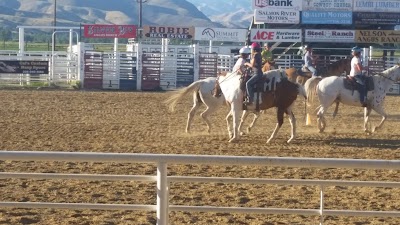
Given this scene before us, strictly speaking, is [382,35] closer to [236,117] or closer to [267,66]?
[267,66]

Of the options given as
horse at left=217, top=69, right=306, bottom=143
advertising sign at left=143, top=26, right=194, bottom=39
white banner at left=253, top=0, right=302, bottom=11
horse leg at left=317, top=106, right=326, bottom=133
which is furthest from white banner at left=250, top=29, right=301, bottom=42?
horse at left=217, top=69, right=306, bottom=143

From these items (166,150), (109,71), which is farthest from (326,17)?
(166,150)

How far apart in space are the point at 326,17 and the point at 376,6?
97.8 inches

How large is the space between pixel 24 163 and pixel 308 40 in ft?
89.2

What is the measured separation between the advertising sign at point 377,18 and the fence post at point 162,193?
1332 inches

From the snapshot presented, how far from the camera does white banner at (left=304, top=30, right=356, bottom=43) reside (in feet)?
120

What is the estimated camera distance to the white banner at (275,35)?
120ft

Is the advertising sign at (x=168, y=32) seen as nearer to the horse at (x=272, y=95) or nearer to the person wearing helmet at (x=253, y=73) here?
the horse at (x=272, y=95)

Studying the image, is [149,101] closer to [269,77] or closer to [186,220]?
[269,77]

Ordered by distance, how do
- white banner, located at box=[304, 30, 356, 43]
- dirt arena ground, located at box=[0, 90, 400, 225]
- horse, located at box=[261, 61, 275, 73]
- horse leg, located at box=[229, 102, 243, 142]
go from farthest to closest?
white banner, located at box=[304, 30, 356, 43]
horse, located at box=[261, 61, 275, 73]
horse leg, located at box=[229, 102, 243, 142]
dirt arena ground, located at box=[0, 90, 400, 225]

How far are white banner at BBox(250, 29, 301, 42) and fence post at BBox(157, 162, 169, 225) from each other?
31610 mm

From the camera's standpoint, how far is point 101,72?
3166 cm

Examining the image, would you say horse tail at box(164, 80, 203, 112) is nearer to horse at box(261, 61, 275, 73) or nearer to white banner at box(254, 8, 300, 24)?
horse at box(261, 61, 275, 73)

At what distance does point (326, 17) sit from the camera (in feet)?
123
